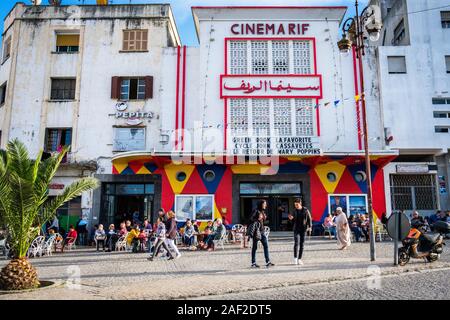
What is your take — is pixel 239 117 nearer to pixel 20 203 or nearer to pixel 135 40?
pixel 135 40

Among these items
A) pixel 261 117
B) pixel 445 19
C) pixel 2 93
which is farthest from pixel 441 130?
pixel 2 93

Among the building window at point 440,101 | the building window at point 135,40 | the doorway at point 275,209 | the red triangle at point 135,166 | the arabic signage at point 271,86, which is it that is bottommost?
the doorway at point 275,209

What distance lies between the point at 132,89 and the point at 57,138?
487cm

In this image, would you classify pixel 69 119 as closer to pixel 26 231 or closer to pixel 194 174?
pixel 194 174

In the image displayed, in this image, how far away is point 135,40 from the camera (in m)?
22.5

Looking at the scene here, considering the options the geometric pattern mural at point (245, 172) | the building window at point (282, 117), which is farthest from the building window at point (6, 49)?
the building window at point (282, 117)

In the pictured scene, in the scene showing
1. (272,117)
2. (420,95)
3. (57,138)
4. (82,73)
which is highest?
(82,73)

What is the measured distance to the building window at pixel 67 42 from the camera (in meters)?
23.2

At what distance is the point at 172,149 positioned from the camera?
20922mm

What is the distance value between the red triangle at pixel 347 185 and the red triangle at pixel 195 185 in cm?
685

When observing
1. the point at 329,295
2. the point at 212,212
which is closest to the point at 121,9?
the point at 212,212

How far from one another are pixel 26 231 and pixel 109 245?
758 centimetres

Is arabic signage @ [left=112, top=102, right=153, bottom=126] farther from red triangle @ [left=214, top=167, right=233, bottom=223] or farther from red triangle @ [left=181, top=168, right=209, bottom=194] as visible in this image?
red triangle @ [left=214, top=167, right=233, bottom=223]

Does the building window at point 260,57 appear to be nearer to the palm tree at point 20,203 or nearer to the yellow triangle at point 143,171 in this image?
the yellow triangle at point 143,171
